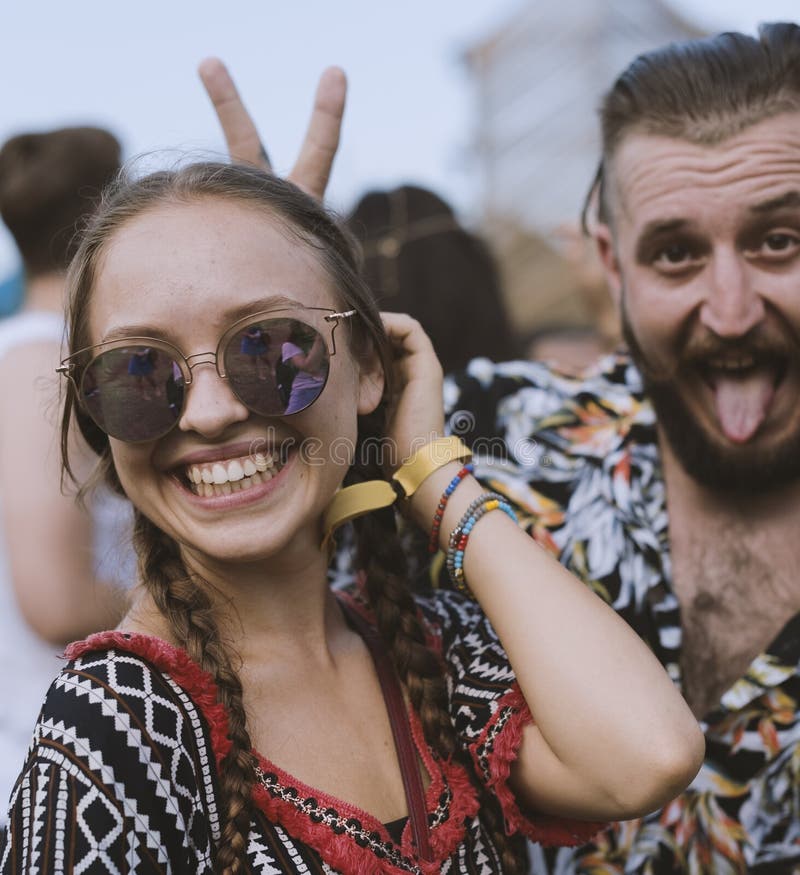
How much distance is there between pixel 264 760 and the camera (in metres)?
1.75

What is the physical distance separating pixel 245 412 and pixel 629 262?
1390 mm

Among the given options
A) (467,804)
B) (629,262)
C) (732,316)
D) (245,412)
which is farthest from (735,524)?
(245,412)

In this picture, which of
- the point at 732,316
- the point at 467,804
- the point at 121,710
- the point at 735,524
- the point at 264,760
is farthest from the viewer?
the point at 735,524

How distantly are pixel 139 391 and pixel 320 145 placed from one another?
44.3 inches

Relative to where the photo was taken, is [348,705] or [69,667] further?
[348,705]

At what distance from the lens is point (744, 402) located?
2639mm

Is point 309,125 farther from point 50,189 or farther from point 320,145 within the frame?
point 50,189

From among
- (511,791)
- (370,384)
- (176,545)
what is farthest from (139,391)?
(511,791)

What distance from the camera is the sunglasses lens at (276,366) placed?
1768 mm

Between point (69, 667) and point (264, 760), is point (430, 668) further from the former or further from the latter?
point (69, 667)

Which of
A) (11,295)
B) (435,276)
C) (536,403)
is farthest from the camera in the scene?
(11,295)

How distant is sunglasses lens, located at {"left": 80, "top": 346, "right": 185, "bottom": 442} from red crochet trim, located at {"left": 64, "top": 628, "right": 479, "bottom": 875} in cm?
35

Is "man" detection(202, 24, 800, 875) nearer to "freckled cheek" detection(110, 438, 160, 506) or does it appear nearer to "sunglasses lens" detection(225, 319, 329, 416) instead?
"sunglasses lens" detection(225, 319, 329, 416)

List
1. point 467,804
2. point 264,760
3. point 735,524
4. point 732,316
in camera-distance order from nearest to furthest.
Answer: point 264,760 < point 467,804 < point 732,316 < point 735,524
